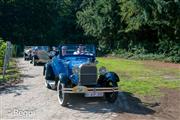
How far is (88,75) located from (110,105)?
1.26 m

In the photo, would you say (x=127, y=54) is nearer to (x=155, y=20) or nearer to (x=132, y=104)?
(x=155, y=20)

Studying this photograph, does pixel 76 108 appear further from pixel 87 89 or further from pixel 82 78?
pixel 82 78

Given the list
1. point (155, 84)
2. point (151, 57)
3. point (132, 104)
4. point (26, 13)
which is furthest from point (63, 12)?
point (132, 104)

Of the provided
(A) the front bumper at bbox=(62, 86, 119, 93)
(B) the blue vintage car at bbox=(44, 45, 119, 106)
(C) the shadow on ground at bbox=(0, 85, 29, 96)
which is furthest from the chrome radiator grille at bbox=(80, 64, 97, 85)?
(C) the shadow on ground at bbox=(0, 85, 29, 96)

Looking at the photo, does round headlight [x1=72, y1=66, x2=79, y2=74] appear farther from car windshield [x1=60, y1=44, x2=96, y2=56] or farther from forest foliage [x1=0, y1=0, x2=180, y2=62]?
forest foliage [x1=0, y1=0, x2=180, y2=62]

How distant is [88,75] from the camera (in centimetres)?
1325

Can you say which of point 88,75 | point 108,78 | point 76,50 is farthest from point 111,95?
point 76,50

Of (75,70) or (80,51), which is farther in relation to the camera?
(80,51)

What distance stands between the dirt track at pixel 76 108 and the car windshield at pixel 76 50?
1649 mm

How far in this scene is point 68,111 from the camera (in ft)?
38.7

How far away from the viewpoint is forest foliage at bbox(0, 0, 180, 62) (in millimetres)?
39750

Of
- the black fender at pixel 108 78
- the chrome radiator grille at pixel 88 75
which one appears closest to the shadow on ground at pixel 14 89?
the chrome radiator grille at pixel 88 75

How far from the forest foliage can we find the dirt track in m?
24.6

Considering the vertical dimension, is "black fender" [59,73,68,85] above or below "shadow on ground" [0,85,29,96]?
above
